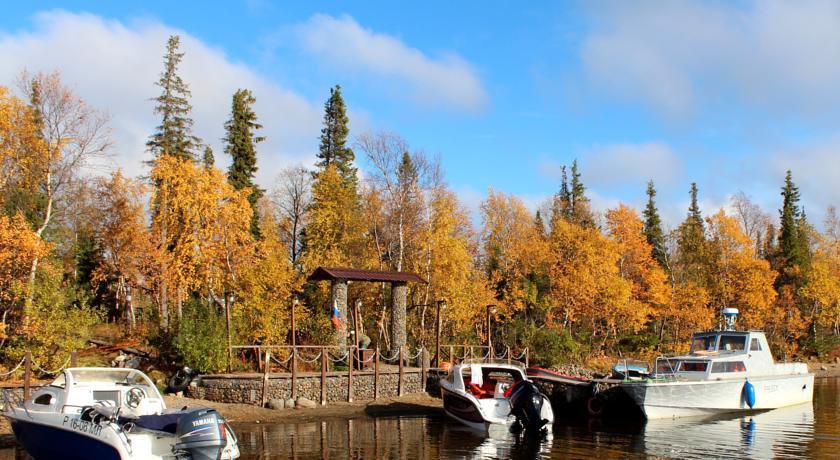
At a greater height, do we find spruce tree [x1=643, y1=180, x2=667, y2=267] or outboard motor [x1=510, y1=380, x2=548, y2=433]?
spruce tree [x1=643, y1=180, x2=667, y2=267]

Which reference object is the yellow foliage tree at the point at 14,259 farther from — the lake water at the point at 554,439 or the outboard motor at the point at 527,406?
the outboard motor at the point at 527,406

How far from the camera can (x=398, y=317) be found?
3009 centimetres

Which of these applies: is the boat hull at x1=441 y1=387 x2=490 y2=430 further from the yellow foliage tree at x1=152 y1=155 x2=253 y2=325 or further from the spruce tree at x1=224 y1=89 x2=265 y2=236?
the spruce tree at x1=224 y1=89 x2=265 y2=236

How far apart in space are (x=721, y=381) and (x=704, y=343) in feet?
12.0

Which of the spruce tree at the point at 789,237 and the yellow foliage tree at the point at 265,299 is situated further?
the spruce tree at the point at 789,237

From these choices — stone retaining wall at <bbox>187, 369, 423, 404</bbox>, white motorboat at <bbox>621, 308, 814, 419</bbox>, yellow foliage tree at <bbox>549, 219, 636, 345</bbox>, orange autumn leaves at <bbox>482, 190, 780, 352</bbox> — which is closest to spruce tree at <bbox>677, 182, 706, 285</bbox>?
orange autumn leaves at <bbox>482, 190, 780, 352</bbox>

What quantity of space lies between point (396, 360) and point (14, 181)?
18.1 m

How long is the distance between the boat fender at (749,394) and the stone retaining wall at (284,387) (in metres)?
13.9

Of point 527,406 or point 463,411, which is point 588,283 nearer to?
point 463,411

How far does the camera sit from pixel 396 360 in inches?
1190

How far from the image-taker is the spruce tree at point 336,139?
2080 inches

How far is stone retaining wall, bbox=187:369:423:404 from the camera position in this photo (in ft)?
79.8

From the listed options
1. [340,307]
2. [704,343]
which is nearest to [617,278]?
[704,343]

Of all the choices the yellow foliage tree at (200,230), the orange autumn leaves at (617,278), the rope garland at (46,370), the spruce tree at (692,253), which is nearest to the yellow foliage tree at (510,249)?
the orange autumn leaves at (617,278)
